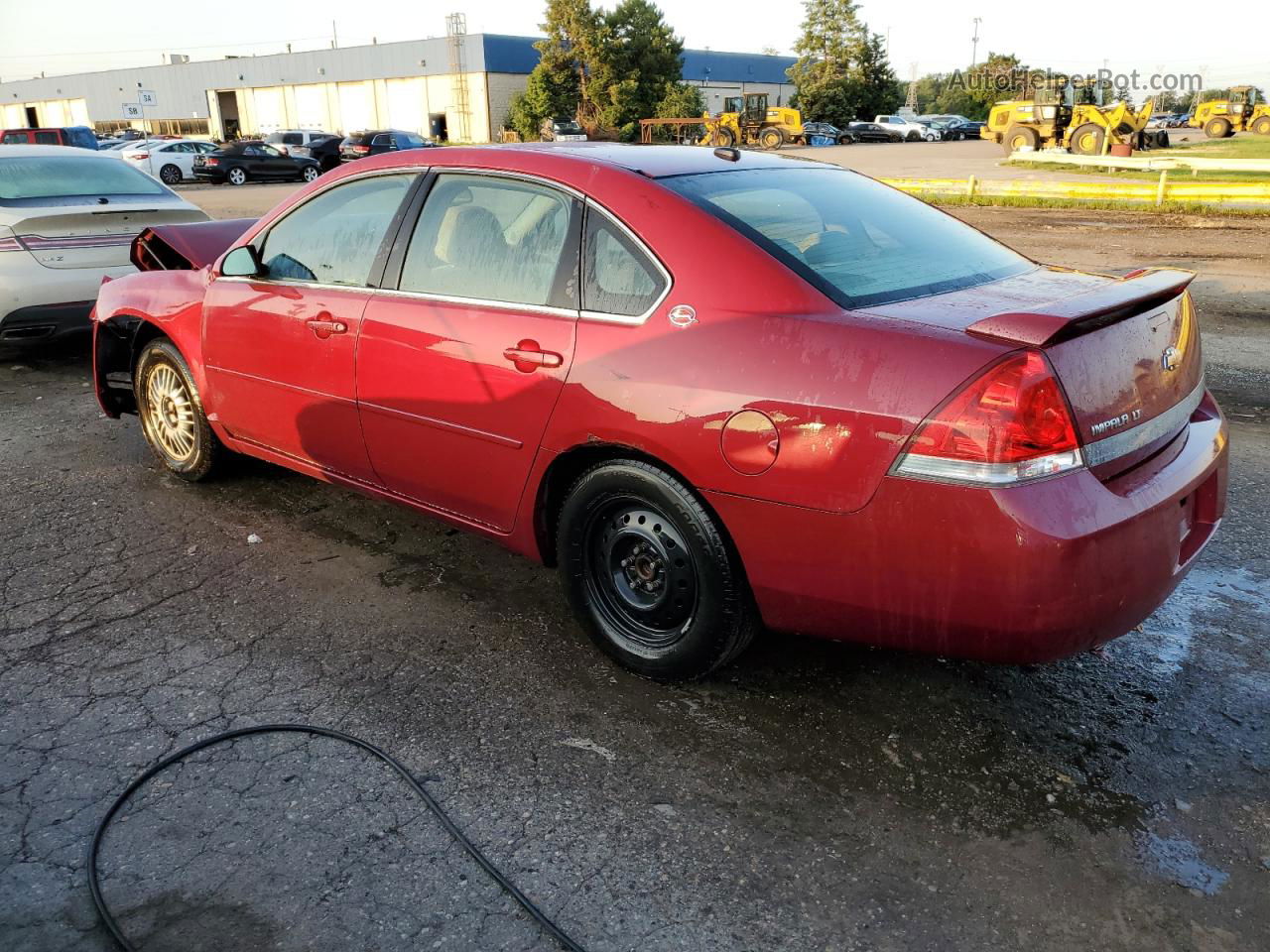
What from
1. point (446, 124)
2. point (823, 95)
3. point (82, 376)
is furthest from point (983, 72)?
point (82, 376)

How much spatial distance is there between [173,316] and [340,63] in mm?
71586

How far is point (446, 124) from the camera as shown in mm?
65062

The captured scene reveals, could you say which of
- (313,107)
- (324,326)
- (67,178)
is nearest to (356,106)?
(313,107)

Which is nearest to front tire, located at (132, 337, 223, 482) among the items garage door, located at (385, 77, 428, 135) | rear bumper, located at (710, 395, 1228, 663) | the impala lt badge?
rear bumper, located at (710, 395, 1228, 663)

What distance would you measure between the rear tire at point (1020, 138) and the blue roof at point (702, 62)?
38511 mm

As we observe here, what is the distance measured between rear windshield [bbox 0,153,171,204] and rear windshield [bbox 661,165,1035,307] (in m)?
6.39

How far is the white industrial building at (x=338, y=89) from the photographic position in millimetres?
63312

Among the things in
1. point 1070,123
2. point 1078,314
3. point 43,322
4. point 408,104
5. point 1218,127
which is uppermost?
point 408,104

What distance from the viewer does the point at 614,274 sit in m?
3.14

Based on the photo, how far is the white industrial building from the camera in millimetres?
63312

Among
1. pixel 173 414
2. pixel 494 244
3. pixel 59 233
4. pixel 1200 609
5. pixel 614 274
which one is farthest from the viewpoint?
pixel 59 233

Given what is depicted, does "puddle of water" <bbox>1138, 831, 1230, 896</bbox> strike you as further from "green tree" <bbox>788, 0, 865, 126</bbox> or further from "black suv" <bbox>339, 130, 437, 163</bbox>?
"green tree" <bbox>788, 0, 865, 126</bbox>

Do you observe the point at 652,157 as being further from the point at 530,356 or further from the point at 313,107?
the point at 313,107

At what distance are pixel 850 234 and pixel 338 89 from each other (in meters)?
74.0
